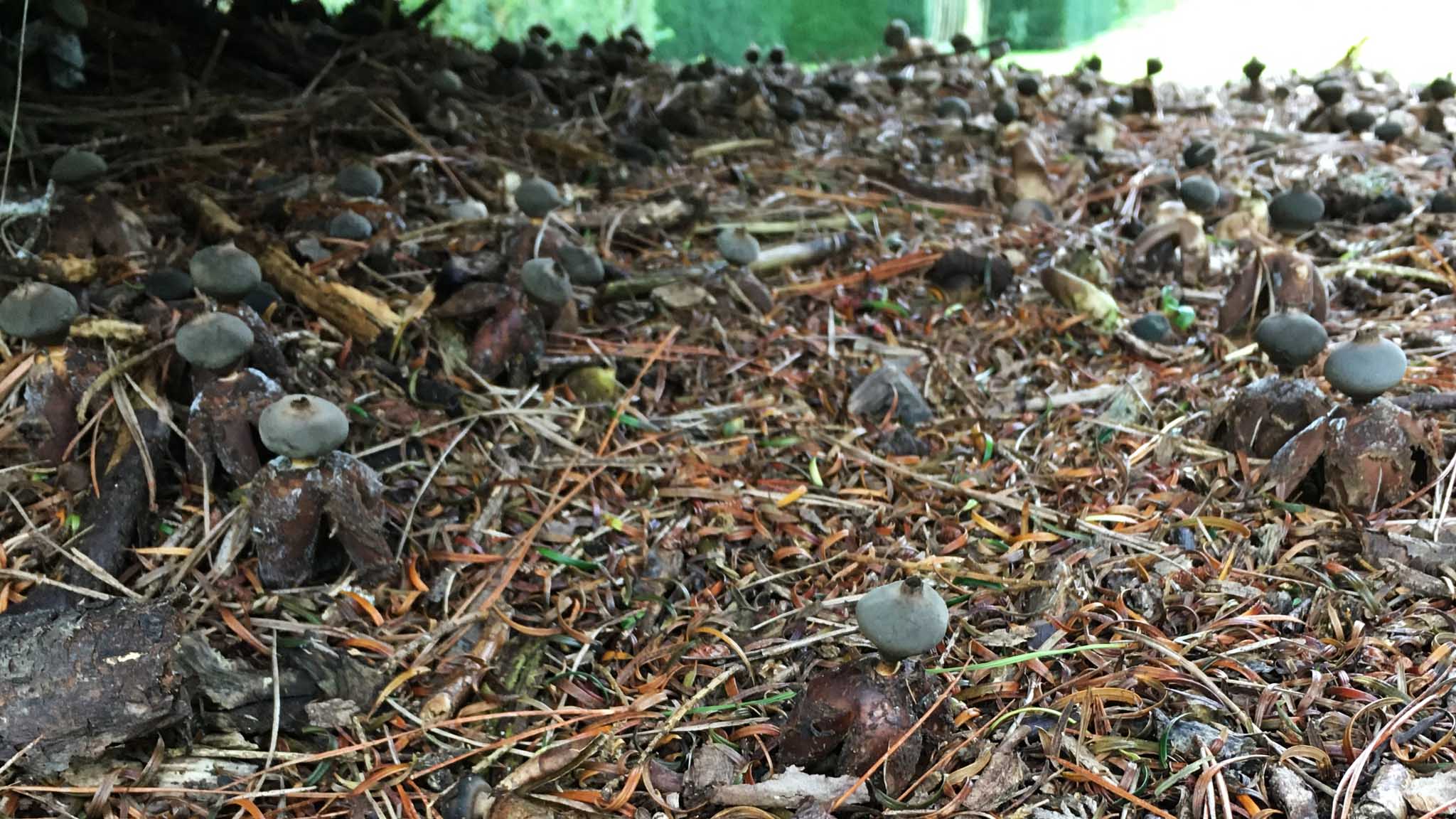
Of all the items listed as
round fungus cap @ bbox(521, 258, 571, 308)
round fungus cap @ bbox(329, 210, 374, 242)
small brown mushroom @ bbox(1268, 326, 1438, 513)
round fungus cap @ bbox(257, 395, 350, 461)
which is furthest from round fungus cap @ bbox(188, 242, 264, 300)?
small brown mushroom @ bbox(1268, 326, 1438, 513)

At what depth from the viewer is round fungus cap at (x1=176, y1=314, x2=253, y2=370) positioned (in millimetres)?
1900

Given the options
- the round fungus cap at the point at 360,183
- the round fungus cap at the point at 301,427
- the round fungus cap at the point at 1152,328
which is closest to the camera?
the round fungus cap at the point at 301,427

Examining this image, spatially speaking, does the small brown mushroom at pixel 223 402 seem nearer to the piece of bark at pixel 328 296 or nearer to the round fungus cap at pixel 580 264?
the piece of bark at pixel 328 296

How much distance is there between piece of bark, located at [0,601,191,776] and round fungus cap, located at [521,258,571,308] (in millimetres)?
1178

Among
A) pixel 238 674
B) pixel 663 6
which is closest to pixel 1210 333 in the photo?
pixel 238 674

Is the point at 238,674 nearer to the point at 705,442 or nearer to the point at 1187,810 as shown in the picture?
the point at 705,442

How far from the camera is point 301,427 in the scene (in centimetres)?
175

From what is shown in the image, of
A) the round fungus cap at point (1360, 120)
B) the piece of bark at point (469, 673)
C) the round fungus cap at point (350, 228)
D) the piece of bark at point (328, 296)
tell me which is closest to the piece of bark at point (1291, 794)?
the piece of bark at point (469, 673)

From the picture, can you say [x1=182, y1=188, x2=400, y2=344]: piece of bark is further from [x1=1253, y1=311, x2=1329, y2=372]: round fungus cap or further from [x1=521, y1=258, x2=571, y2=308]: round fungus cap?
[x1=1253, y1=311, x2=1329, y2=372]: round fungus cap

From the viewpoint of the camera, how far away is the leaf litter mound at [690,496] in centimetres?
148

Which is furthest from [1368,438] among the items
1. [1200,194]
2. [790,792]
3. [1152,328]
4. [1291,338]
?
[1200,194]

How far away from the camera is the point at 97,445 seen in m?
1.99

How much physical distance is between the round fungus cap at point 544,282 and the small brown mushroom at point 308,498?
715 mm

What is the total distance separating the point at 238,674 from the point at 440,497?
601 mm
